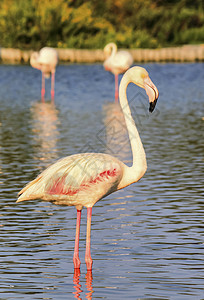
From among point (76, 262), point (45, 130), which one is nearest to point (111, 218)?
point (76, 262)

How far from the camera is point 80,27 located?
48.2 metres

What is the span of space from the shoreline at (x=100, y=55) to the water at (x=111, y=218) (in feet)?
77.2

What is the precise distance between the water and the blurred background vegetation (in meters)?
26.4

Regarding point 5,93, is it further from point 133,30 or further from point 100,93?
point 133,30

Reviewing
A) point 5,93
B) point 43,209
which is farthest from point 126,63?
point 43,209

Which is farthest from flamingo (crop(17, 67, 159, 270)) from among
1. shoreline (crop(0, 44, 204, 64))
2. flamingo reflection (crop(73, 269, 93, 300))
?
shoreline (crop(0, 44, 204, 64))

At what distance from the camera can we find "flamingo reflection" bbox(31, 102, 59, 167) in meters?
13.5

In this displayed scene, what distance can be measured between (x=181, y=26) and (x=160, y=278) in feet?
156

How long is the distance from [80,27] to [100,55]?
486 cm

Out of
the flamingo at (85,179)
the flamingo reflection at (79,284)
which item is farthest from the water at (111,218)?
the flamingo at (85,179)

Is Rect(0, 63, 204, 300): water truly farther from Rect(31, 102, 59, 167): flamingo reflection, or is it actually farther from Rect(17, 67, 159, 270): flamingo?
Rect(17, 67, 159, 270): flamingo

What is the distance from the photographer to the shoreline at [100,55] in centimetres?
4366

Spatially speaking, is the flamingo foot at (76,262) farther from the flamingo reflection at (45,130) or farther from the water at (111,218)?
the flamingo reflection at (45,130)

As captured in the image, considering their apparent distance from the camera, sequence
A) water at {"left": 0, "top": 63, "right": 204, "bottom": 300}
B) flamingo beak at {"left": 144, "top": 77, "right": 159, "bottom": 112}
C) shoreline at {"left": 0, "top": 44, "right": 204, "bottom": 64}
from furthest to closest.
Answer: shoreline at {"left": 0, "top": 44, "right": 204, "bottom": 64} → flamingo beak at {"left": 144, "top": 77, "right": 159, "bottom": 112} → water at {"left": 0, "top": 63, "right": 204, "bottom": 300}
